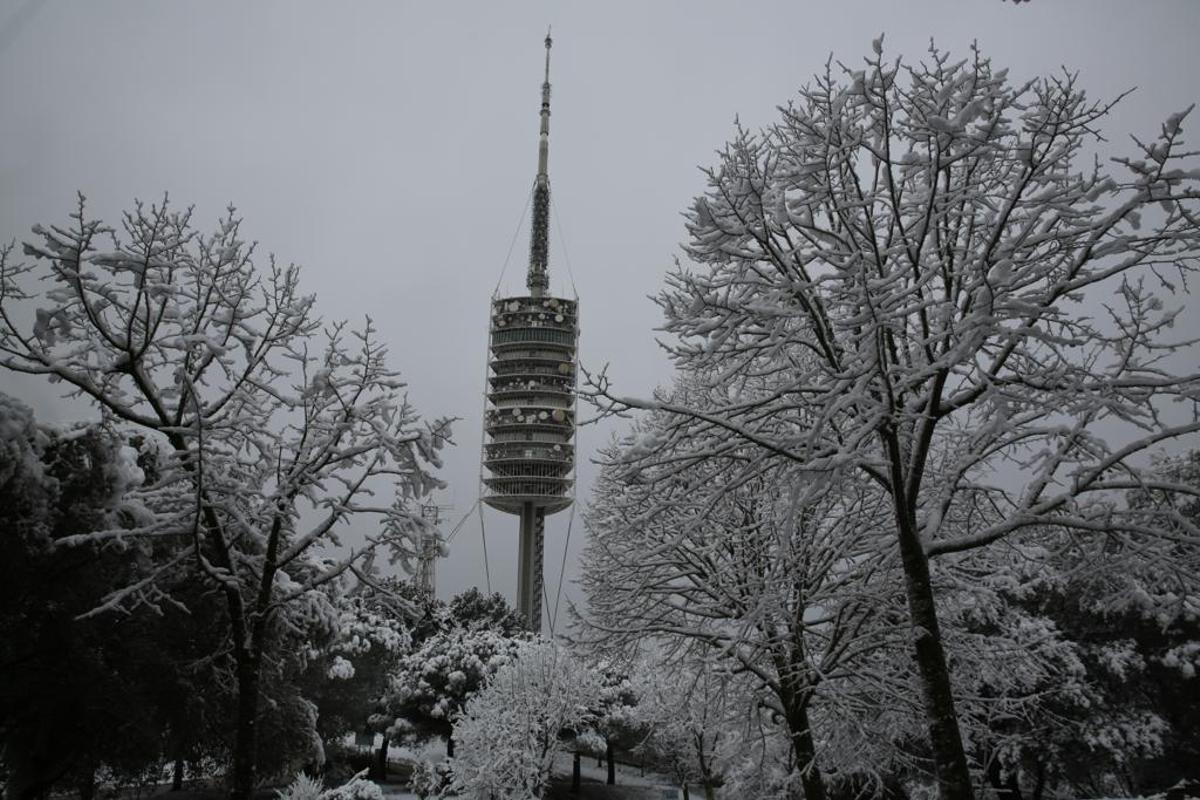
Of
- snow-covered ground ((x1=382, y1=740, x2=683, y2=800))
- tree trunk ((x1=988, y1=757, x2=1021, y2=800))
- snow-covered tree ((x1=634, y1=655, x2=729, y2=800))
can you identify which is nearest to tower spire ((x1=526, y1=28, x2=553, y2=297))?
snow-covered ground ((x1=382, y1=740, x2=683, y2=800))

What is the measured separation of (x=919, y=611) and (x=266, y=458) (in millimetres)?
8049

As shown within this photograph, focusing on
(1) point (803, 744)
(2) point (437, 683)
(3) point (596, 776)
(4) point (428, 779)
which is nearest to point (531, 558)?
(3) point (596, 776)

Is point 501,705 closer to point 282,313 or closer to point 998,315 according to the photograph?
point 282,313

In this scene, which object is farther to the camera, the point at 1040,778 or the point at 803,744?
the point at 1040,778

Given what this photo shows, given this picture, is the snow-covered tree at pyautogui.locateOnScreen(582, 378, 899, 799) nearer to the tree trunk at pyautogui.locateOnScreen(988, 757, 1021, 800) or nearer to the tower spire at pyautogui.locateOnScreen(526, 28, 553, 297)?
the tree trunk at pyautogui.locateOnScreen(988, 757, 1021, 800)

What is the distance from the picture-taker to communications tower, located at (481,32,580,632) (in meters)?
88.4

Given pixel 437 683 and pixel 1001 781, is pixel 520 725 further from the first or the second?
pixel 1001 781

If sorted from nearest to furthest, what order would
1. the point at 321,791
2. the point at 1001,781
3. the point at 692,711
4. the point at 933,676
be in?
1. the point at 933,676
2. the point at 692,711
3. the point at 321,791
4. the point at 1001,781

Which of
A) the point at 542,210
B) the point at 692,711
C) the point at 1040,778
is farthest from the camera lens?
the point at 542,210

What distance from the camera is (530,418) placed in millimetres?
88062

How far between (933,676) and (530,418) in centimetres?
8304

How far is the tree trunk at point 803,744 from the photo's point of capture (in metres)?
9.64

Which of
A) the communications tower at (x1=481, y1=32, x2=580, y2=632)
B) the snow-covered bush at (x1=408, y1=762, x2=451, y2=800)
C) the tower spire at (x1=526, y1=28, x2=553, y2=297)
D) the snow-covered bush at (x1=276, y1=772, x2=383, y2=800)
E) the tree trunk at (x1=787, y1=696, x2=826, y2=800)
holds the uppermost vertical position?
the tower spire at (x1=526, y1=28, x2=553, y2=297)

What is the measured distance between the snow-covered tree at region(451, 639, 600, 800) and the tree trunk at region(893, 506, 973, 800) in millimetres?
18062
